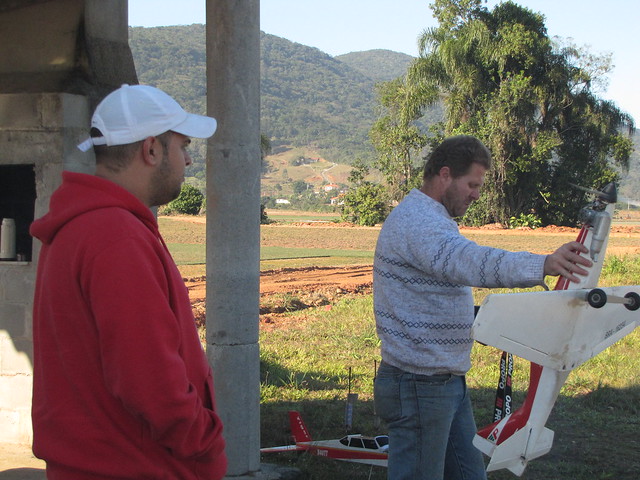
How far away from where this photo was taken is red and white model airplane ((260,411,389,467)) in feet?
17.0

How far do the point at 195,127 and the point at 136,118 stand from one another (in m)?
0.19

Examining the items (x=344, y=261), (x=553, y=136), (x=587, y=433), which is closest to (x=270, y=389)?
(x=587, y=433)

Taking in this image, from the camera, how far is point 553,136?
1385 inches

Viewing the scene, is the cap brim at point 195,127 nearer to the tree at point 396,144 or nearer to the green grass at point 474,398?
the green grass at point 474,398

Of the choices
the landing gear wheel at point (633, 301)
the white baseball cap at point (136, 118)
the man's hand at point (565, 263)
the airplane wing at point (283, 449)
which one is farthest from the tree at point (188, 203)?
the white baseball cap at point (136, 118)

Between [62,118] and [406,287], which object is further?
[62,118]

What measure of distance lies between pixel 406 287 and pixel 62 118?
310cm

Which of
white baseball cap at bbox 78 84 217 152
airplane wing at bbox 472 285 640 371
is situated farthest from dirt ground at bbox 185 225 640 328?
white baseball cap at bbox 78 84 217 152

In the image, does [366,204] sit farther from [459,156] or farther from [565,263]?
[565,263]

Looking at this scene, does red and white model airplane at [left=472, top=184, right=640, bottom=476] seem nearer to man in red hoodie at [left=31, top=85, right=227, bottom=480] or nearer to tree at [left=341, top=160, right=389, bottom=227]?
man in red hoodie at [left=31, top=85, right=227, bottom=480]

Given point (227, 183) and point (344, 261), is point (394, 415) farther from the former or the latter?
point (344, 261)

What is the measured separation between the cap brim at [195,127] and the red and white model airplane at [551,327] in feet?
3.81

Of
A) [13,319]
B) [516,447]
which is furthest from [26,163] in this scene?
[516,447]

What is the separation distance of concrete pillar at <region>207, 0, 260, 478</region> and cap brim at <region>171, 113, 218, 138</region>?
2258 mm
